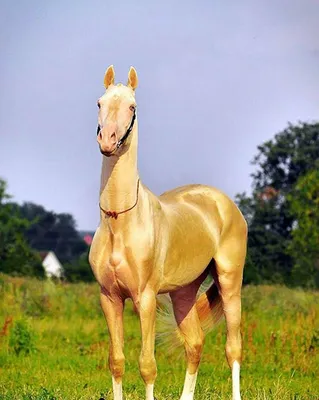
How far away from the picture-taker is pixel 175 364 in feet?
45.6

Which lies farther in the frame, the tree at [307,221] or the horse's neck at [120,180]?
the tree at [307,221]

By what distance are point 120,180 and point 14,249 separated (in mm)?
36460

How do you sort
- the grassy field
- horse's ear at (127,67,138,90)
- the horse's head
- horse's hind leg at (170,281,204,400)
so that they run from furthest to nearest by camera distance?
the grassy field → horse's hind leg at (170,281,204,400) → horse's ear at (127,67,138,90) → the horse's head

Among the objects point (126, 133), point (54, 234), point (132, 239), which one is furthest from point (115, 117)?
point (54, 234)

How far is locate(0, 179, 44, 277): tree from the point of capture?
34250mm

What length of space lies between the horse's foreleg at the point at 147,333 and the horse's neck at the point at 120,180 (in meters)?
0.68

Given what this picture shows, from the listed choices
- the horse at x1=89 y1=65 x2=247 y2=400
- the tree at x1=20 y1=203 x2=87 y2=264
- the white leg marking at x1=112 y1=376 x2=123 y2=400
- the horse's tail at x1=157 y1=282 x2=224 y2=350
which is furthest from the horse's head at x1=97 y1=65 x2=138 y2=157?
the tree at x1=20 y1=203 x2=87 y2=264

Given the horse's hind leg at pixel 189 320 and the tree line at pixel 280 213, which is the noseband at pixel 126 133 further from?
the tree line at pixel 280 213

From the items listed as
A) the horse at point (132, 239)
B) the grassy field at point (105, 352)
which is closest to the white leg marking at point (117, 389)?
the horse at point (132, 239)

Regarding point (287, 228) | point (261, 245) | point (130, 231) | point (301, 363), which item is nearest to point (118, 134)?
point (130, 231)

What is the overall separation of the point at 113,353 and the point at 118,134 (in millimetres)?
1733

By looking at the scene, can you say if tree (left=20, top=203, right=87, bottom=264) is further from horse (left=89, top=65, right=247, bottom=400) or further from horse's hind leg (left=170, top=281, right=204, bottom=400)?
horse (left=89, top=65, right=247, bottom=400)

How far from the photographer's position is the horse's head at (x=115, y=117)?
7172mm

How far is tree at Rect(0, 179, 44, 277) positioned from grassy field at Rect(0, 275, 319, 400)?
10704 millimetres
